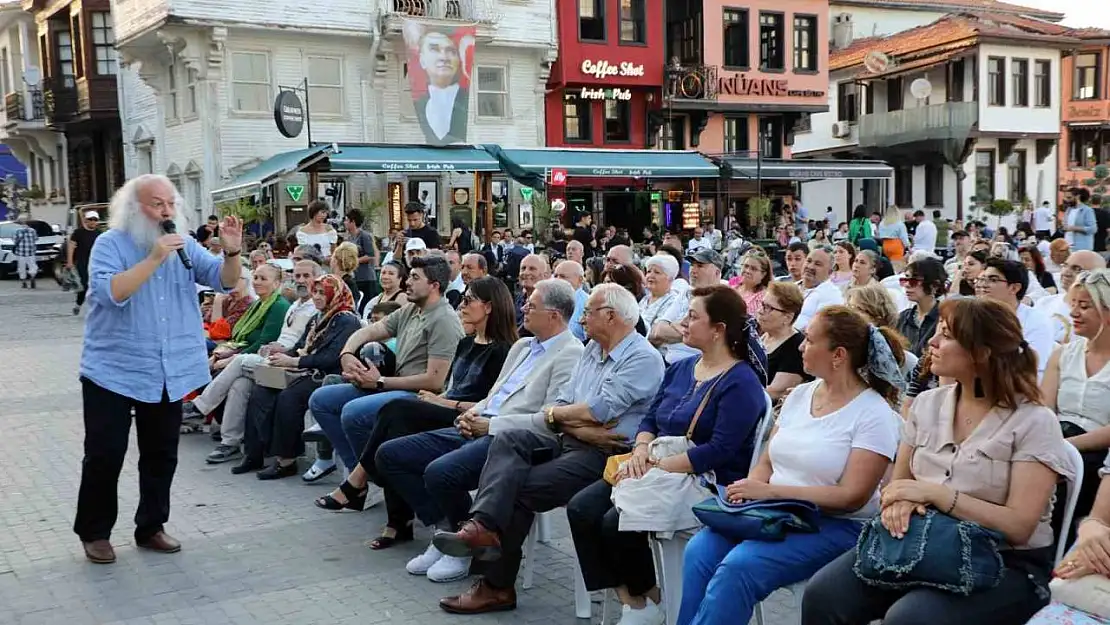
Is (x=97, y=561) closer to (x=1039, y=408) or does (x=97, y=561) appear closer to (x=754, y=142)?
(x=1039, y=408)

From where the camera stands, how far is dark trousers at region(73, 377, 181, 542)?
5.43m

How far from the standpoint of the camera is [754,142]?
30719 mm

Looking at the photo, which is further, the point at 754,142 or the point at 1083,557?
the point at 754,142

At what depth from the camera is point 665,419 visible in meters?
4.56

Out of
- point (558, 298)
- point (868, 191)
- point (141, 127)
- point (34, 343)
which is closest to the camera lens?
point (558, 298)

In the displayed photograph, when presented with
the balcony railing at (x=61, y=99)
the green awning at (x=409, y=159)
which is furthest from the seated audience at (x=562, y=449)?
the balcony railing at (x=61, y=99)

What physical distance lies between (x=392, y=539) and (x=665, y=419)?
6.79 ft

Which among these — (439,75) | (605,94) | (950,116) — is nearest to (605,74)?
(605,94)

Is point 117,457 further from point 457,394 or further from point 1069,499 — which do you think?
point 1069,499

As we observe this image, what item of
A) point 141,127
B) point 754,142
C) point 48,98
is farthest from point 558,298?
point 48,98

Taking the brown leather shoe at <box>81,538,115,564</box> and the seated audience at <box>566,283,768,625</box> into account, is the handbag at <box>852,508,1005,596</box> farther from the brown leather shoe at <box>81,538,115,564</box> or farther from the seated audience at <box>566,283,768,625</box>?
the brown leather shoe at <box>81,538,115,564</box>

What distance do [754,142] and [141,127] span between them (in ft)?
57.9

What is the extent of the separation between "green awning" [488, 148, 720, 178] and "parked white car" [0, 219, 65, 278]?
532 inches

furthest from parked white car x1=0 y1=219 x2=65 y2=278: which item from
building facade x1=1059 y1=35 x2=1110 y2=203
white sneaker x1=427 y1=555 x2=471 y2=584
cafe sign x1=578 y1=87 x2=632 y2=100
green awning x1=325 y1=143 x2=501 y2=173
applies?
building facade x1=1059 y1=35 x2=1110 y2=203
